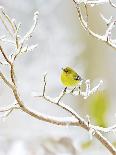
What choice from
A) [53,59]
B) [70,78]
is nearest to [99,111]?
[70,78]

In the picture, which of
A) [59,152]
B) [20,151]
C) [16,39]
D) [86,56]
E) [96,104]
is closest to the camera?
[16,39]

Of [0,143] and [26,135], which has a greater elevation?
[26,135]

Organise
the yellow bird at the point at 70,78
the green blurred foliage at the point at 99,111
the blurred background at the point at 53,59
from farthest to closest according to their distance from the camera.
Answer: the blurred background at the point at 53,59, the green blurred foliage at the point at 99,111, the yellow bird at the point at 70,78

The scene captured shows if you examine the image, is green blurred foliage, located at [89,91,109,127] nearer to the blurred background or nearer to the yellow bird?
the yellow bird

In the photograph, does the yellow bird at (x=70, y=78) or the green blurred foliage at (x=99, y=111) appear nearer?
the yellow bird at (x=70, y=78)

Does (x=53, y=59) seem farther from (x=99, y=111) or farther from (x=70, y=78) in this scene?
(x=70, y=78)

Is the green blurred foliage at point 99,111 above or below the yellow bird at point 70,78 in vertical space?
above

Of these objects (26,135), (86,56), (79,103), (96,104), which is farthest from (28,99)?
(96,104)

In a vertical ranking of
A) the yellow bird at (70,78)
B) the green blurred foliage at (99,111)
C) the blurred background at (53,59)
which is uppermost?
the blurred background at (53,59)

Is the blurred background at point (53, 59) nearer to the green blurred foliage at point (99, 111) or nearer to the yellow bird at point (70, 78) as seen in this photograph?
the green blurred foliage at point (99, 111)

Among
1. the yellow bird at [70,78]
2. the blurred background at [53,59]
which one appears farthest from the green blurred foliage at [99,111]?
the blurred background at [53,59]

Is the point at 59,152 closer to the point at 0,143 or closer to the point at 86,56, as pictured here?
the point at 0,143
